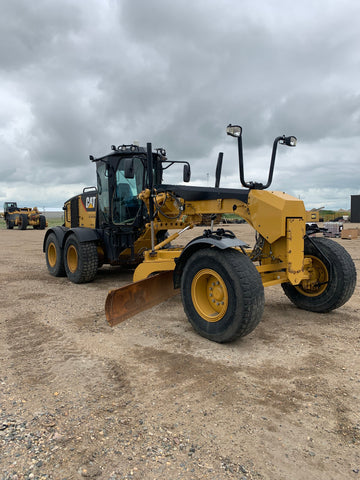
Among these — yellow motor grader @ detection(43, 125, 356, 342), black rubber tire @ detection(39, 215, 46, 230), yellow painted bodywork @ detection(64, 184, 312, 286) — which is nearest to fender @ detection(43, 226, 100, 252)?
yellow motor grader @ detection(43, 125, 356, 342)

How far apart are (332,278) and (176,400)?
121 inches

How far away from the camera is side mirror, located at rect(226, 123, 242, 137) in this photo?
4.27m

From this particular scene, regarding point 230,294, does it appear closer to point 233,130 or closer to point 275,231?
point 275,231

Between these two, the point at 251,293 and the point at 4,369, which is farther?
the point at 251,293

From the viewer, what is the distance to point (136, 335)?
443 centimetres

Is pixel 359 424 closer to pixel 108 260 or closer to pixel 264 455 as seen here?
pixel 264 455

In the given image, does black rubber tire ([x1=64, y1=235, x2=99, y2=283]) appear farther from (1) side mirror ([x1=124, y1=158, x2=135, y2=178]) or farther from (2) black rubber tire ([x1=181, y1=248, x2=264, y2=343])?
(2) black rubber tire ([x1=181, y1=248, x2=264, y2=343])

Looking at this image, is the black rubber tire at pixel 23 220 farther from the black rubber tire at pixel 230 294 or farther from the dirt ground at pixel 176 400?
the black rubber tire at pixel 230 294

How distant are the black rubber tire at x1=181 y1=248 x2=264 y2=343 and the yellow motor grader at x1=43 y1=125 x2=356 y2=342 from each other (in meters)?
0.01

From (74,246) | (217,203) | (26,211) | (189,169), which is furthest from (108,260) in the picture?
(26,211)

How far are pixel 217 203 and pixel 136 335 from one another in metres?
2.24

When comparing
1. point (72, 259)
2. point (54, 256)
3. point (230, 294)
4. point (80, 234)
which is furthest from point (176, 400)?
point (54, 256)

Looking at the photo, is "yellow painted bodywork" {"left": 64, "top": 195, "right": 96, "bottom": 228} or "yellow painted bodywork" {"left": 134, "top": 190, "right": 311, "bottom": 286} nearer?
"yellow painted bodywork" {"left": 134, "top": 190, "right": 311, "bottom": 286}

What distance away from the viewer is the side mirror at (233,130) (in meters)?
4.27
